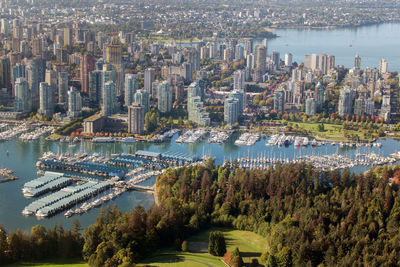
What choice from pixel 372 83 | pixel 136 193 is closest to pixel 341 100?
pixel 372 83

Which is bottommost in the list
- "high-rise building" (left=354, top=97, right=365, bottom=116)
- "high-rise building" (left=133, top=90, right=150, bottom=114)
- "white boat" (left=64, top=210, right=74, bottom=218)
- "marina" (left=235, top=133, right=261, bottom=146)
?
"white boat" (left=64, top=210, right=74, bottom=218)

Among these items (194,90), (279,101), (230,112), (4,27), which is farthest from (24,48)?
(279,101)

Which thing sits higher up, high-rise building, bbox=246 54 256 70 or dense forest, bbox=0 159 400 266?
high-rise building, bbox=246 54 256 70

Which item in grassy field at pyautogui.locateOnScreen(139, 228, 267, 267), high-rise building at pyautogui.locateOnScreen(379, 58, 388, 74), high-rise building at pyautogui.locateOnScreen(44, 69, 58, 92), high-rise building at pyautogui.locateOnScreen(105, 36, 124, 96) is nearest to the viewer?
grassy field at pyautogui.locateOnScreen(139, 228, 267, 267)

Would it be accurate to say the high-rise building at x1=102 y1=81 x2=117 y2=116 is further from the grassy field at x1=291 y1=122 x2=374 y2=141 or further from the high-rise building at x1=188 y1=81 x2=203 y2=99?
the grassy field at x1=291 y1=122 x2=374 y2=141

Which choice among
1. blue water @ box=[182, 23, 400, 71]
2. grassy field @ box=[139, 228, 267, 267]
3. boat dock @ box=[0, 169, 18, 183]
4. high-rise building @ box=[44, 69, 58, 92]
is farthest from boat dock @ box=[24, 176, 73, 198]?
blue water @ box=[182, 23, 400, 71]

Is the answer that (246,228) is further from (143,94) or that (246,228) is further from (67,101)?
(67,101)
